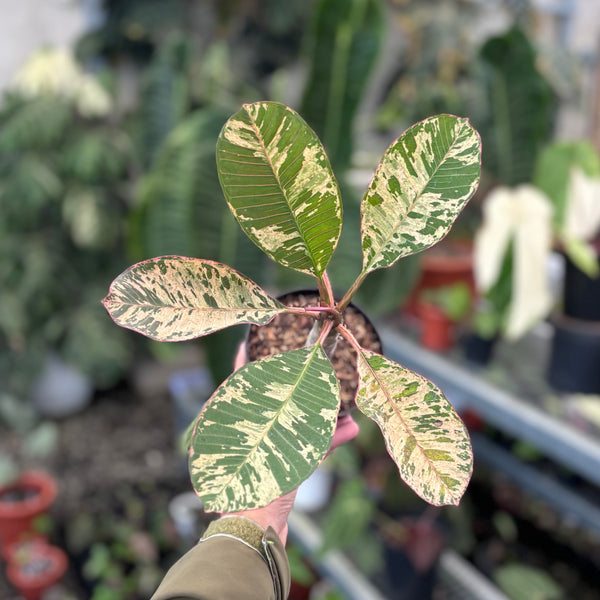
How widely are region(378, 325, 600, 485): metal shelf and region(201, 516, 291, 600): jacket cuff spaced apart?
763 millimetres

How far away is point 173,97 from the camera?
1.87m

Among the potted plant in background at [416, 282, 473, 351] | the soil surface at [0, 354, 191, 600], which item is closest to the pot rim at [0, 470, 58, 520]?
the soil surface at [0, 354, 191, 600]

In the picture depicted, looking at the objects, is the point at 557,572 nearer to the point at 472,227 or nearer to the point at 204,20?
the point at 472,227

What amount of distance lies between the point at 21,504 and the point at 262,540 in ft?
4.95

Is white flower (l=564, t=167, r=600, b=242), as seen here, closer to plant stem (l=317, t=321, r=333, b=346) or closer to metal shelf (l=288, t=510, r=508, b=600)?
metal shelf (l=288, t=510, r=508, b=600)

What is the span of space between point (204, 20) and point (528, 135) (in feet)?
5.61

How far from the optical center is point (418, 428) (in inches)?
14.0

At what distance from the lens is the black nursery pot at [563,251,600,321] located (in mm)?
1132

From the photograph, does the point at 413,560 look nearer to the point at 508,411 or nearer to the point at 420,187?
the point at 508,411

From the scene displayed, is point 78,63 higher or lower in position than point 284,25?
lower

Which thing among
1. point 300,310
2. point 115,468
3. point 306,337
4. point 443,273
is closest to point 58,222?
point 115,468

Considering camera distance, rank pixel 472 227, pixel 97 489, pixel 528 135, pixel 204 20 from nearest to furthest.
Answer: pixel 528 135, pixel 472 227, pixel 97 489, pixel 204 20

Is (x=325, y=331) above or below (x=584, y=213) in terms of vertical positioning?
above

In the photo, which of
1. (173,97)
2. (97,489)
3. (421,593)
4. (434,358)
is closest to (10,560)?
(97,489)
